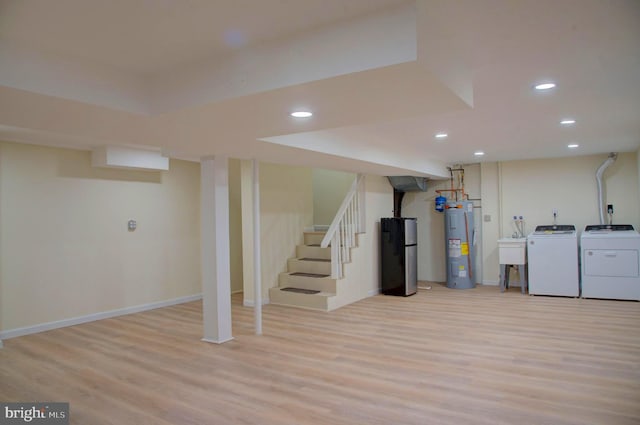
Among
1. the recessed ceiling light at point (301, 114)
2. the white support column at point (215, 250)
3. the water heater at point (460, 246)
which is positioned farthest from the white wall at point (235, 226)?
the recessed ceiling light at point (301, 114)

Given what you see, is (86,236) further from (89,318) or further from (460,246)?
(460,246)

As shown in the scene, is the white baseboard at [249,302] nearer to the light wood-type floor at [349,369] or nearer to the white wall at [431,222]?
the light wood-type floor at [349,369]

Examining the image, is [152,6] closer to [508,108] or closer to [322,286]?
[508,108]

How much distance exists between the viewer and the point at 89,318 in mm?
5727

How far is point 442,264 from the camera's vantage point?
27.9ft

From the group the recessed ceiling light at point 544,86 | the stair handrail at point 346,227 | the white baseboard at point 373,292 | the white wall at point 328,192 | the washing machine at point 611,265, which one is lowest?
the white baseboard at point 373,292

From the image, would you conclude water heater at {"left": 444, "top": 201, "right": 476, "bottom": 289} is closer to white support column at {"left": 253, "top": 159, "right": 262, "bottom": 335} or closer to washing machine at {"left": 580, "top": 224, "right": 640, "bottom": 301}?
washing machine at {"left": 580, "top": 224, "right": 640, "bottom": 301}

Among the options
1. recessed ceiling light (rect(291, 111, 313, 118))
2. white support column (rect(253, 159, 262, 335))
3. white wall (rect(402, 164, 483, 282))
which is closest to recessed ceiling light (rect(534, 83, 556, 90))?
recessed ceiling light (rect(291, 111, 313, 118))

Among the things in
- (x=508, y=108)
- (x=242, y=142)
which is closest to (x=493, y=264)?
(x=508, y=108)

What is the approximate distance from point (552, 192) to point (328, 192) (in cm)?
412

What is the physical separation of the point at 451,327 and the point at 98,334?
13.7 feet

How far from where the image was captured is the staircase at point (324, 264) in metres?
6.31

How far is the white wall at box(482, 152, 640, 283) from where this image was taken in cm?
694

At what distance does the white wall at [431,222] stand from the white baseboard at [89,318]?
4.45 m
